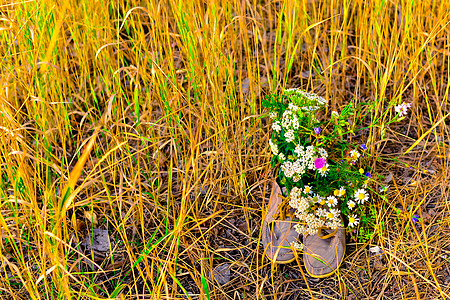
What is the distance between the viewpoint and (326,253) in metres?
1.29

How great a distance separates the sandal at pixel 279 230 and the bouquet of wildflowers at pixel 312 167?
5 cm

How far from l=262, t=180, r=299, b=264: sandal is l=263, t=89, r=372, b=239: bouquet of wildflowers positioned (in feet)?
0.17

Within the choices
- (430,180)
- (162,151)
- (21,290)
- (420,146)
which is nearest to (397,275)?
(430,180)

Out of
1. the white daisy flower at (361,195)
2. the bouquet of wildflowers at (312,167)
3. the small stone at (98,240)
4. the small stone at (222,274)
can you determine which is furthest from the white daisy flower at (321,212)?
the small stone at (98,240)

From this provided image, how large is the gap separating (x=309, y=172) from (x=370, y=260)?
0.34 meters

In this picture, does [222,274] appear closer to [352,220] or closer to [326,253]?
[326,253]

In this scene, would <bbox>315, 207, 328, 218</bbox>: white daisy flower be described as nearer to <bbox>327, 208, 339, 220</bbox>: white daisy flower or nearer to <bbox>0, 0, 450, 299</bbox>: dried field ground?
<bbox>327, 208, 339, 220</bbox>: white daisy flower

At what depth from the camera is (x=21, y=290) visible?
1.26m

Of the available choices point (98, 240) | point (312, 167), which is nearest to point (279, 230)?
point (312, 167)

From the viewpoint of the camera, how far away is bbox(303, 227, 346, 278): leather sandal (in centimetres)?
127

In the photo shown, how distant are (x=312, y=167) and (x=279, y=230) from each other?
30cm

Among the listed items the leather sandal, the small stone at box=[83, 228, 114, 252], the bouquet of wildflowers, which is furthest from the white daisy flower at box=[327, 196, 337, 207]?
the small stone at box=[83, 228, 114, 252]

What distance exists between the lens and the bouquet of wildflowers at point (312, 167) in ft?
3.92

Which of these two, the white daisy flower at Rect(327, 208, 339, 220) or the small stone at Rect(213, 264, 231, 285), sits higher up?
the white daisy flower at Rect(327, 208, 339, 220)
